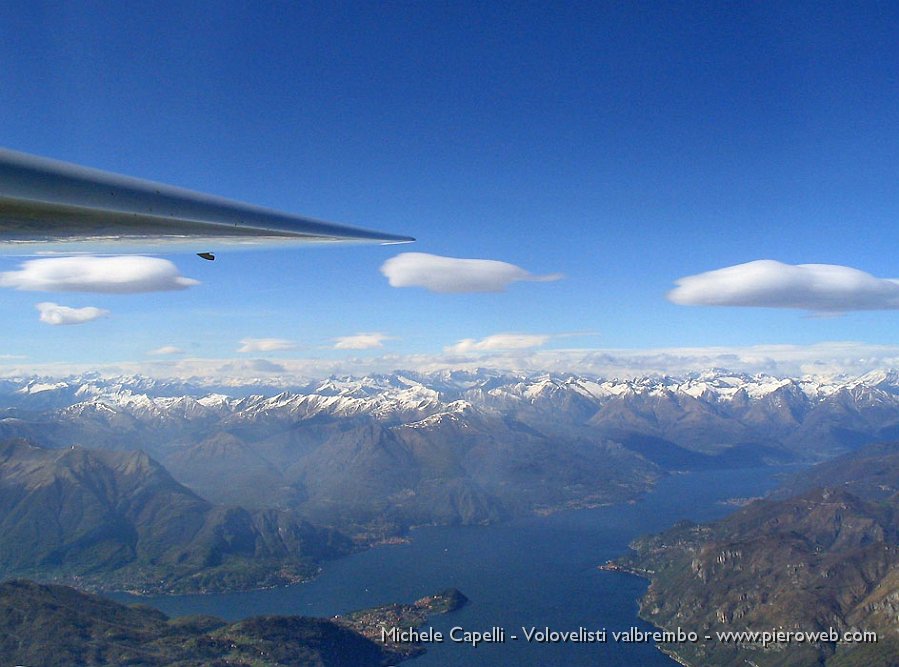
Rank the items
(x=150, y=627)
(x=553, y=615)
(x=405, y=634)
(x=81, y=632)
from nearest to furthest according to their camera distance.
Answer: (x=81, y=632), (x=150, y=627), (x=405, y=634), (x=553, y=615)

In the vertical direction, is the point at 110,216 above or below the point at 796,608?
above

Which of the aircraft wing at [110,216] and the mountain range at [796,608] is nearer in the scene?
the aircraft wing at [110,216]

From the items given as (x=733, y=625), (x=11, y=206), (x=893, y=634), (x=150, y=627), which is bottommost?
(x=733, y=625)

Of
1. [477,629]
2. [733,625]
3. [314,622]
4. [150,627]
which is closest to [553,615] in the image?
[477,629]

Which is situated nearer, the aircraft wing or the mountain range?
the aircraft wing

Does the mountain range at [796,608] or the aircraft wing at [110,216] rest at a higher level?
the aircraft wing at [110,216]

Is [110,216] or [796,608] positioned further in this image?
[796,608]

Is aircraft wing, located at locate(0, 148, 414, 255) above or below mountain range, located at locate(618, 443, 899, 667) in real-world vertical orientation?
above

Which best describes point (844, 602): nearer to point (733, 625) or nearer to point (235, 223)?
point (733, 625)
